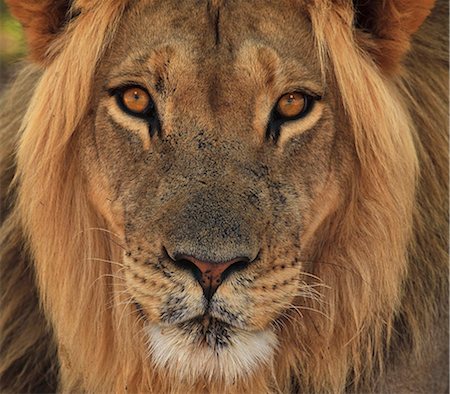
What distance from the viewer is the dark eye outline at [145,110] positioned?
3.12 meters

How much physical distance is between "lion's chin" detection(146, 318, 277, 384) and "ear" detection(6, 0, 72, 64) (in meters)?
0.94

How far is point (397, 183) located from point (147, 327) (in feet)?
2.95

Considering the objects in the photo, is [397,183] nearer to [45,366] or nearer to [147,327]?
[147,327]

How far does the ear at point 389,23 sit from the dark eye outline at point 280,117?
26 centimetres

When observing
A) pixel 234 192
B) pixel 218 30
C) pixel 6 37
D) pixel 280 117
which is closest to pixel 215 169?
pixel 234 192

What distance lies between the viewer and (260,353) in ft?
10.0

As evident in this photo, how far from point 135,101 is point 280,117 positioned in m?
0.44

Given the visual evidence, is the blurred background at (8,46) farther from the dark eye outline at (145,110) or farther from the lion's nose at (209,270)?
the lion's nose at (209,270)

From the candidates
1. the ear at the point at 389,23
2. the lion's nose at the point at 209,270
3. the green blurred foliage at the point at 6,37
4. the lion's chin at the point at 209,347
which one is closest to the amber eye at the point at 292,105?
the ear at the point at 389,23

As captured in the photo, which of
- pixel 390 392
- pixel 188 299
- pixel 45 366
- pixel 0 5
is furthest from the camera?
pixel 0 5

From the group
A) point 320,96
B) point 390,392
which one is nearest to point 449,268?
point 390,392

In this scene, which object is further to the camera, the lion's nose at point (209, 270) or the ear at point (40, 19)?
the ear at point (40, 19)

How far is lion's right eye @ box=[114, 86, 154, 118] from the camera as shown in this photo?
10.3ft

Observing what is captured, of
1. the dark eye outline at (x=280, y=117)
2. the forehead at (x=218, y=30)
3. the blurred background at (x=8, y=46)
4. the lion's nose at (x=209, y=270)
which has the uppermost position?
the forehead at (x=218, y=30)
